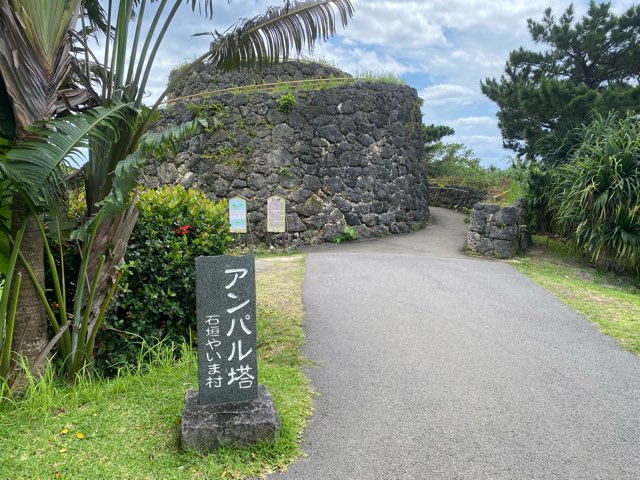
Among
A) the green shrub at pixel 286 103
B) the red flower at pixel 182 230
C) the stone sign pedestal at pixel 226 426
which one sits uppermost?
the green shrub at pixel 286 103

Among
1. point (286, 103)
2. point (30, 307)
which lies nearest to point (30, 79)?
point (30, 307)

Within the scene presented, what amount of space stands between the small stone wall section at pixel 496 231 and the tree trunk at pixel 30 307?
29.2 ft

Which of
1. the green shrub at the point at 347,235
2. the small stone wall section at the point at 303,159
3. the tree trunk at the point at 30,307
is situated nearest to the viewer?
the tree trunk at the point at 30,307

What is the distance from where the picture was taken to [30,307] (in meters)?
3.77

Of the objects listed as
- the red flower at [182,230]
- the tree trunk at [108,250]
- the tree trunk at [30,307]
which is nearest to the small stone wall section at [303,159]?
the red flower at [182,230]

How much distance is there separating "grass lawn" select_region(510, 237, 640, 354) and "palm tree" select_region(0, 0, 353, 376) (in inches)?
189

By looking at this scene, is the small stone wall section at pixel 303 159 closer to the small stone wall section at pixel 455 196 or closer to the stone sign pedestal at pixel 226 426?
the small stone wall section at pixel 455 196

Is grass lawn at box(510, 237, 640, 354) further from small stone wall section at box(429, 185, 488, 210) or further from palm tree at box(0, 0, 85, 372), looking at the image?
small stone wall section at box(429, 185, 488, 210)

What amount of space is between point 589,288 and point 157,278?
6.94 m

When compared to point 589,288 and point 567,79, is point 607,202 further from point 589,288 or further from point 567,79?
point 567,79

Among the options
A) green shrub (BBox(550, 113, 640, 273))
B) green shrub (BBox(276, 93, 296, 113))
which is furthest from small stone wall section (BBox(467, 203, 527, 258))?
green shrub (BBox(276, 93, 296, 113))

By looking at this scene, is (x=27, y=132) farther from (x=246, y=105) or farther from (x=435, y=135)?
(x=435, y=135)

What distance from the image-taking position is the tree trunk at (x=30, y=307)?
3730 millimetres

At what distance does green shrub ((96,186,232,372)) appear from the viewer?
445 cm
